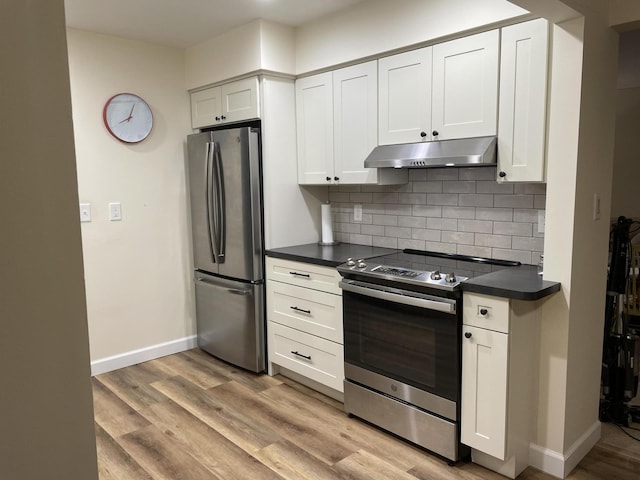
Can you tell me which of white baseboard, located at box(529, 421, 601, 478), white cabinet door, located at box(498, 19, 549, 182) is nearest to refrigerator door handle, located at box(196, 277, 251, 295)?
white cabinet door, located at box(498, 19, 549, 182)

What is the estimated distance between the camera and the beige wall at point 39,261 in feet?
2.38

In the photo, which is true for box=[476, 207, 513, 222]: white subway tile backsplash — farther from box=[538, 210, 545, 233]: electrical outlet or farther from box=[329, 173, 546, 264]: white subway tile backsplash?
box=[538, 210, 545, 233]: electrical outlet

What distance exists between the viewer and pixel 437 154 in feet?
8.66

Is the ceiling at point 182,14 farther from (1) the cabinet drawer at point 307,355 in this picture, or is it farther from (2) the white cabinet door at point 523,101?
(1) the cabinet drawer at point 307,355

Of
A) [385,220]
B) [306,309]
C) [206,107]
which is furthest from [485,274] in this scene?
[206,107]

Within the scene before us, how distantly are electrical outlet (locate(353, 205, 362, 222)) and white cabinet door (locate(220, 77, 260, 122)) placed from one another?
96 centimetres

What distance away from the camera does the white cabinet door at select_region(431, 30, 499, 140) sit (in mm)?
2475

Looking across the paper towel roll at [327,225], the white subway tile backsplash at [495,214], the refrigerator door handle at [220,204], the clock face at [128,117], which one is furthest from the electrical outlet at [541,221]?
the clock face at [128,117]

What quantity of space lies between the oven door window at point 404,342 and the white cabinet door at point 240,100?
4.93ft

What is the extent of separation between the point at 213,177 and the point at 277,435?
1.85 m

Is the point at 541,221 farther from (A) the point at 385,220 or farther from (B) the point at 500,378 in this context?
(A) the point at 385,220

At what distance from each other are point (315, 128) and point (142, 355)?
221 cm

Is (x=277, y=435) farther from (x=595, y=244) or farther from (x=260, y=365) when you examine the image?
(x=595, y=244)

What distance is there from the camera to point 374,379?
2.76m
